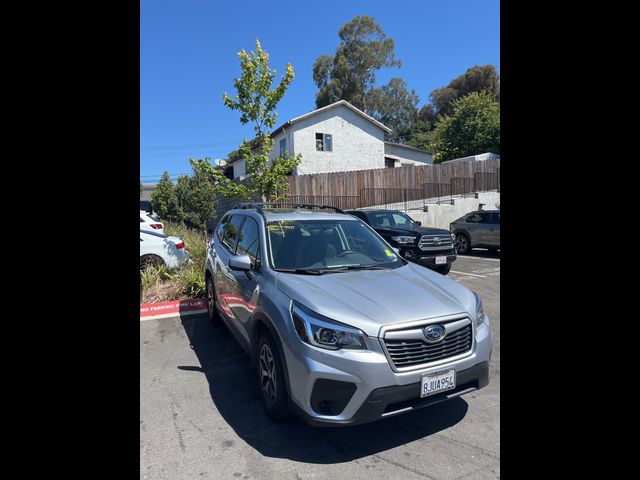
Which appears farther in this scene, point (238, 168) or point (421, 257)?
point (238, 168)

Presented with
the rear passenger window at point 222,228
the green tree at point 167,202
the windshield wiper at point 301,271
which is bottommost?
the windshield wiper at point 301,271

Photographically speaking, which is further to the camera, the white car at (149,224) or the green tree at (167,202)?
the green tree at (167,202)

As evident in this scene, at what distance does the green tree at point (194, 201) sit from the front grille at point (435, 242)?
13441 millimetres

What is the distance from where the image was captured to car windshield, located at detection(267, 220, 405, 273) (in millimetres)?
3760

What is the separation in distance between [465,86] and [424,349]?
61150 mm

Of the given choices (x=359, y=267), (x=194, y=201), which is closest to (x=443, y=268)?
(x=359, y=267)

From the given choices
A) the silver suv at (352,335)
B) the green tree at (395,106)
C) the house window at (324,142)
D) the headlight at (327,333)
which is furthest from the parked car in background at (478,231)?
the green tree at (395,106)

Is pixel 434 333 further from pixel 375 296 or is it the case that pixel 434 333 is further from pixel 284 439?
pixel 284 439

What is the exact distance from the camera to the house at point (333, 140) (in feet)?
84.2

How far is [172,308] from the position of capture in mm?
6723

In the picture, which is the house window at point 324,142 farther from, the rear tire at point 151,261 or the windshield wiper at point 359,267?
the windshield wiper at point 359,267

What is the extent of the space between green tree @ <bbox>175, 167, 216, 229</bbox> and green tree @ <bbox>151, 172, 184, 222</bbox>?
0.25m
